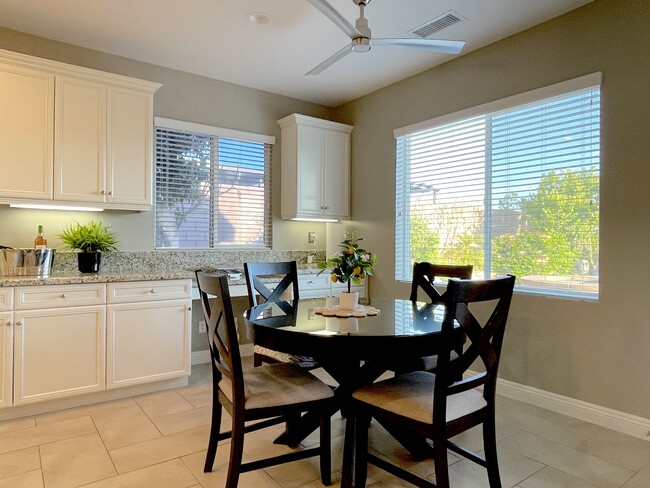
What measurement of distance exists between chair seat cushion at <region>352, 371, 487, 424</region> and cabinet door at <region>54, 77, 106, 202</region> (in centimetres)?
252

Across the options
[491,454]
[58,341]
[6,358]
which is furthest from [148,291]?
[491,454]

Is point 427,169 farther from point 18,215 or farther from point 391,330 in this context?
point 18,215

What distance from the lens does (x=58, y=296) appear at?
2785 mm

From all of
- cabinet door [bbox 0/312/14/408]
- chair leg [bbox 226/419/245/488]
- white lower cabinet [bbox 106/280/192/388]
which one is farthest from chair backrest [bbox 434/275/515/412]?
cabinet door [bbox 0/312/14/408]

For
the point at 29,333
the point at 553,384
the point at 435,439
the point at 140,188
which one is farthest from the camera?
the point at 140,188

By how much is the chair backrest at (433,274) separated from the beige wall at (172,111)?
1923mm

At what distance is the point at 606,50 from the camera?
8.86 feet

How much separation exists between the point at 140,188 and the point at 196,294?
3.16 ft

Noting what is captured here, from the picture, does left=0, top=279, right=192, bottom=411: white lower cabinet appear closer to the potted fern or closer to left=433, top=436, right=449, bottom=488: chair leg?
the potted fern

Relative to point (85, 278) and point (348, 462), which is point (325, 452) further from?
point (85, 278)

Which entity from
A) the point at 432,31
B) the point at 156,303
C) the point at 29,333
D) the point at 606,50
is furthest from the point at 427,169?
the point at 29,333

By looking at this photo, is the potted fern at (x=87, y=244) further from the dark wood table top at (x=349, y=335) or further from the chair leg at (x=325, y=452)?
the chair leg at (x=325, y=452)

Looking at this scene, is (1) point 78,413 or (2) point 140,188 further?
(2) point 140,188

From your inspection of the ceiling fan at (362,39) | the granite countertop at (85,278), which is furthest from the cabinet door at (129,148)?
the ceiling fan at (362,39)
